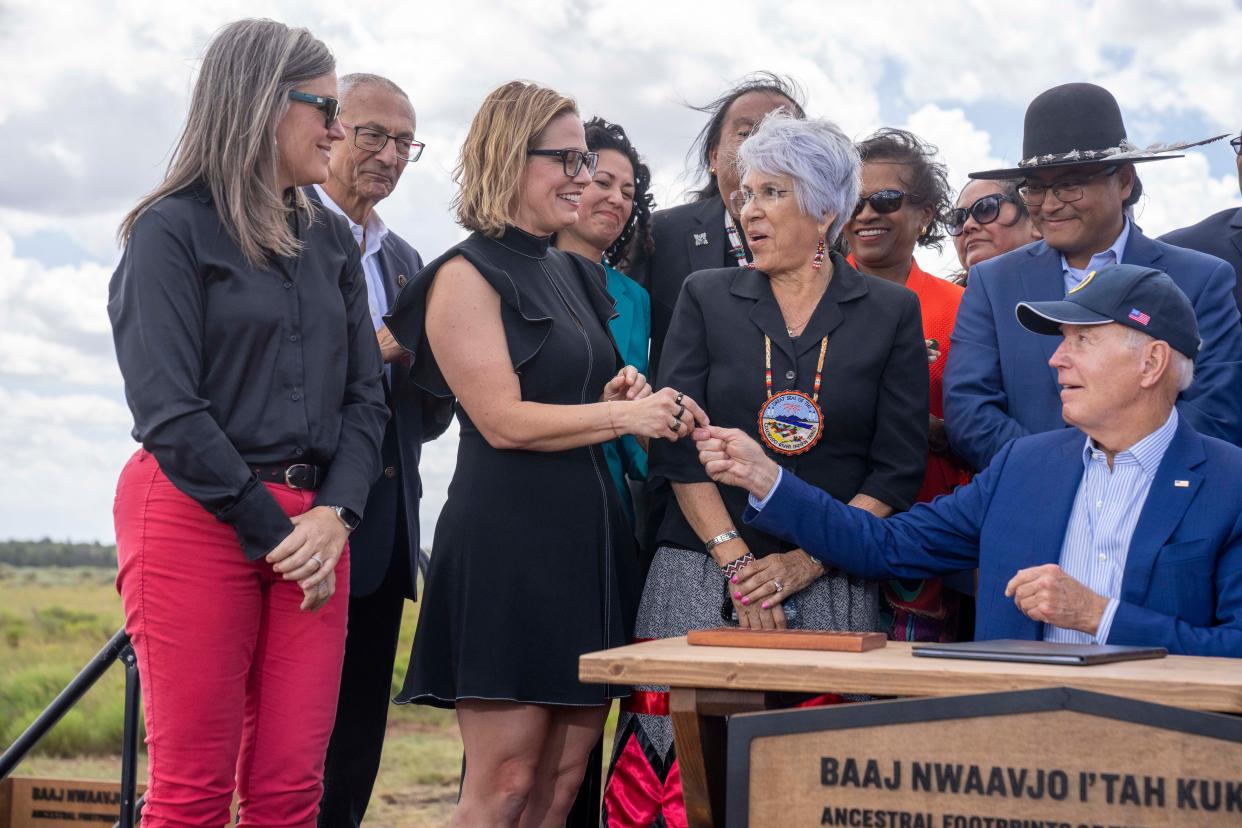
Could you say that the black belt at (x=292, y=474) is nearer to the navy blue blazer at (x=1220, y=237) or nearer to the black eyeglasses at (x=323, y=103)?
the black eyeglasses at (x=323, y=103)

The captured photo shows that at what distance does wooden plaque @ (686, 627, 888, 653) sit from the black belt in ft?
2.94

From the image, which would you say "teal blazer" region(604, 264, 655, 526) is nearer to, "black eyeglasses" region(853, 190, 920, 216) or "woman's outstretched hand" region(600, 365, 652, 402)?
"woman's outstretched hand" region(600, 365, 652, 402)

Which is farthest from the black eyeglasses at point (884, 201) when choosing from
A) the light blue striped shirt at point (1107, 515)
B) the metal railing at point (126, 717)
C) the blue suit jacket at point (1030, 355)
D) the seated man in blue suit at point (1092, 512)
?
the metal railing at point (126, 717)

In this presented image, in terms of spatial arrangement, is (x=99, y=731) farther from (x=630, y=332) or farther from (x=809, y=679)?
(x=809, y=679)

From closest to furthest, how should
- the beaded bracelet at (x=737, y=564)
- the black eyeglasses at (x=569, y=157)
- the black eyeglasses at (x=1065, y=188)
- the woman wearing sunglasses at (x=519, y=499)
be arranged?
the woman wearing sunglasses at (x=519, y=499) < the beaded bracelet at (x=737, y=564) < the black eyeglasses at (x=569, y=157) < the black eyeglasses at (x=1065, y=188)

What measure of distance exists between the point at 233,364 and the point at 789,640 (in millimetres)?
1277

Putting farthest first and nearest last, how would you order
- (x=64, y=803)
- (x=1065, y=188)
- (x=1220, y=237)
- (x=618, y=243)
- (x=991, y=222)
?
(x=991, y=222) → (x=64, y=803) → (x=618, y=243) → (x=1220, y=237) → (x=1065, y=188)

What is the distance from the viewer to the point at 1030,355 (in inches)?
142

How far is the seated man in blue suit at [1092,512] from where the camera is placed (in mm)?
2750

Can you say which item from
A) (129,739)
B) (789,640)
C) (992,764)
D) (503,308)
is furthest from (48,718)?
(992,764)

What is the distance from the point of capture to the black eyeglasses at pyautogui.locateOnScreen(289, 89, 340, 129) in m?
2.99

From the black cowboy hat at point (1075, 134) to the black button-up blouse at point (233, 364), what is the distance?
2.07 meters

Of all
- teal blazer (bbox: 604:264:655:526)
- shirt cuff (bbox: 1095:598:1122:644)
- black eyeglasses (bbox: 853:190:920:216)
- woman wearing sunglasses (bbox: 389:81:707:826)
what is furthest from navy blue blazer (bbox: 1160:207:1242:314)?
woman wearing sunglasses (bbox: 389:81:707:826)

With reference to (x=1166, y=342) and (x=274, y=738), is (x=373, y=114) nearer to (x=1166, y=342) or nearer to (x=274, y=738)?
(x=274, y=738)
